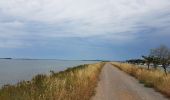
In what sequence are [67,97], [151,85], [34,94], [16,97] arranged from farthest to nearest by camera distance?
[151,85] < [67,97] < [34,94] < [16,97]

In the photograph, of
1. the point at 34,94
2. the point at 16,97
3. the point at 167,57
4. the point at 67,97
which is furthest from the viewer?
the point at 167,57

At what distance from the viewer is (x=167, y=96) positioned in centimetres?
1914

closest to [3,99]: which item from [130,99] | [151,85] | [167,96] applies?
[130,99]

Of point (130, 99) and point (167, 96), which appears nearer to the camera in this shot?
point (130, 99)

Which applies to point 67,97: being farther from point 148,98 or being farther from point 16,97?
point 148,98

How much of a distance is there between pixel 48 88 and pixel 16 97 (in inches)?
113

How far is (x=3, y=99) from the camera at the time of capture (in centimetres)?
1223

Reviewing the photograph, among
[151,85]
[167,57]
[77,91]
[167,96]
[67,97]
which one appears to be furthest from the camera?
[167,57]

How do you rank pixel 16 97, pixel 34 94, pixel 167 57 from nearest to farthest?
pixel 16 97, pixel 34 94, pixel 167 57

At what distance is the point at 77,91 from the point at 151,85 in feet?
34.3

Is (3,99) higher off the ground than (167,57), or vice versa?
(167,57)

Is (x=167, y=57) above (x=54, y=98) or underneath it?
above

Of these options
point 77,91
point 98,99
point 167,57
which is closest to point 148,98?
point 98,99

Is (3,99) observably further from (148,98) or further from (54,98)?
(148,98)
